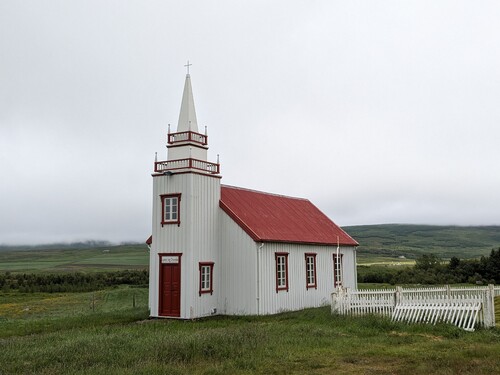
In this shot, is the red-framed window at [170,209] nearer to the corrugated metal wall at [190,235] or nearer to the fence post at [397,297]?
the corrugated metal wall at [190,235]

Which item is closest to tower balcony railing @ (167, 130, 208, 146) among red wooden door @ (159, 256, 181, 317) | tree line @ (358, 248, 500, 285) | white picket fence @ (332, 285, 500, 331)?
red wooden door @ (159, 256, 181, 317)

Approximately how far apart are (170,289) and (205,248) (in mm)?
2495

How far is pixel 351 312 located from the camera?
21.1m

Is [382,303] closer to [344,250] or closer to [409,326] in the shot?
Answer: [409,326]

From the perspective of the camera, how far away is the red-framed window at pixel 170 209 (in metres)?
24.9

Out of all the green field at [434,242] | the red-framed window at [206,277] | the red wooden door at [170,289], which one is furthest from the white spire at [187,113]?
the green field at [434,242]

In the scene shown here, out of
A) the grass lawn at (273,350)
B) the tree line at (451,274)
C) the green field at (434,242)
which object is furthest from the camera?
the green field at (434,242)

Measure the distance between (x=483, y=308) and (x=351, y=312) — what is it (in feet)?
→ 17.8

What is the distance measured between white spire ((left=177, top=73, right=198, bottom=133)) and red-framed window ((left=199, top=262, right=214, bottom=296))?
21.8 ft

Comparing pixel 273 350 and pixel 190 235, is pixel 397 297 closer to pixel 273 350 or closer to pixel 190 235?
pixel 273 350

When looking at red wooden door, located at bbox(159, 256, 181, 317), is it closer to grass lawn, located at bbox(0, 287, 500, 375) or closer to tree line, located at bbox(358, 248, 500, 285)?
grass lawn, located at bbox(0, 287, 500, 375)

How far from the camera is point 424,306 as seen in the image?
59.9 feet

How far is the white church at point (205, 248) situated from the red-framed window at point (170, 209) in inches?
1.9

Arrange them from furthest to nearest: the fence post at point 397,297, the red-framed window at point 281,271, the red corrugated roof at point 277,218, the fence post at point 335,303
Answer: the red-framed window at point 281,271
the red corrugated roof at point 277,218
the fence post at point 335,303
the fence post at point 397,297
